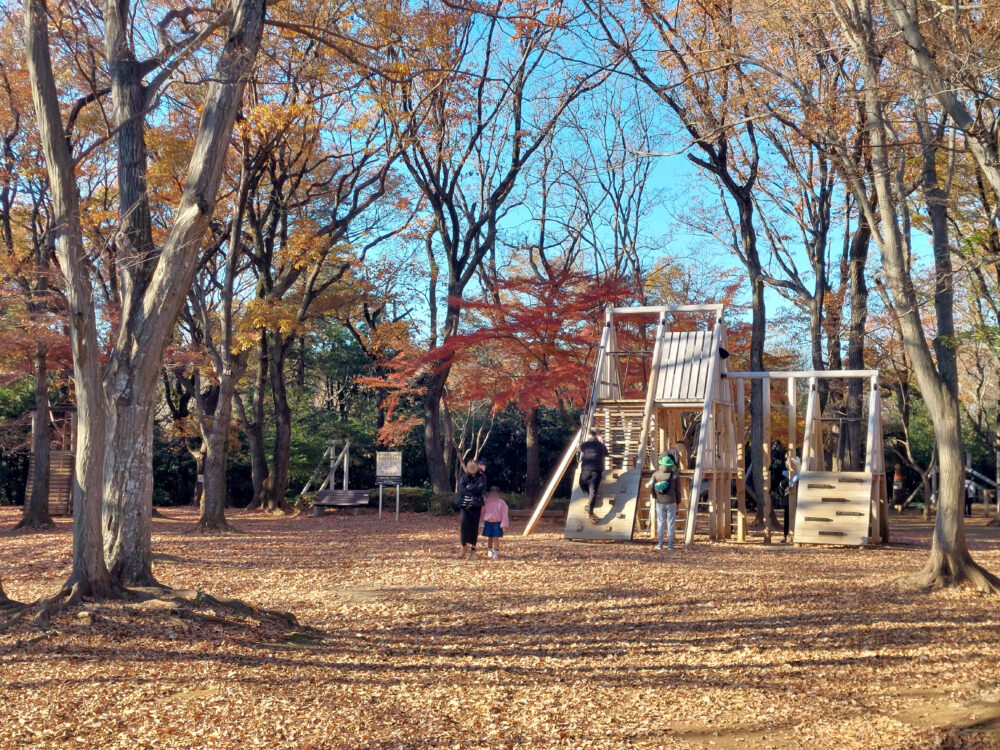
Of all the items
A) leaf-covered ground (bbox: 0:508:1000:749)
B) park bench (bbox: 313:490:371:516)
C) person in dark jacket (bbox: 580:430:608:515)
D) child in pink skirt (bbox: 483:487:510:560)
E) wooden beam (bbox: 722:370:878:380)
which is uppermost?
wooden beam (bbox: 722:370:878:380)

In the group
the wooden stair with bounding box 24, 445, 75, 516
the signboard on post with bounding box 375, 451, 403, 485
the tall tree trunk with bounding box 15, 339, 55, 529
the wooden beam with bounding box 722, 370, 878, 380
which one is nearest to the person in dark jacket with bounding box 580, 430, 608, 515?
the wooden beam with bounding box 722, 370, 878, 380

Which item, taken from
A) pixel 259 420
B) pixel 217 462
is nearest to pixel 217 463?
pixel 217 462

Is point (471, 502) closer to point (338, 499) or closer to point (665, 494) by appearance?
point (665, 494)

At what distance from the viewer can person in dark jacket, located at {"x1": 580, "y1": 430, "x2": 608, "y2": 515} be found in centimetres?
1469

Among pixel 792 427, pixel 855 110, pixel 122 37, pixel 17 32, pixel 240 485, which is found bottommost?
pixel 240 485

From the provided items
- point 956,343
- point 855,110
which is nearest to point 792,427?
point 855,110

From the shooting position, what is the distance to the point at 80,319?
7.20 m

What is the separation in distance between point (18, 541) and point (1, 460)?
52.7 feet

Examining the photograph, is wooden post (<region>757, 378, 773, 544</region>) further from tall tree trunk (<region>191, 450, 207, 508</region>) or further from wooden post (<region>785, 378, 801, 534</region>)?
tall tree trunk (<region>191, 450, 207, 508</region>)

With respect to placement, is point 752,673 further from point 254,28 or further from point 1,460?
point 1,460

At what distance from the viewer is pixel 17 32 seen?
14.0 meters

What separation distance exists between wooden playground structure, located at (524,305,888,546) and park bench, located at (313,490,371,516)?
25.9 feet

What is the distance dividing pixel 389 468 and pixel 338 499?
8.85 feet

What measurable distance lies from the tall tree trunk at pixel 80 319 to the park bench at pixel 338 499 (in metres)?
15.6
